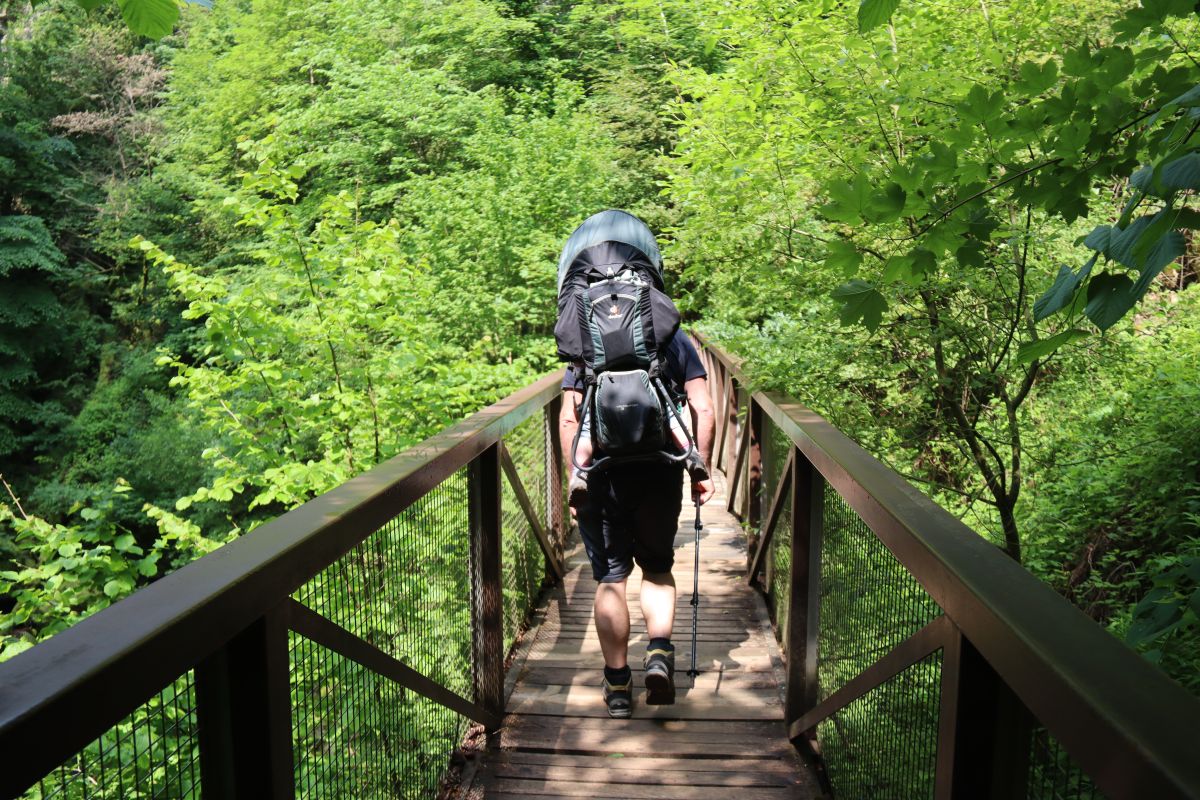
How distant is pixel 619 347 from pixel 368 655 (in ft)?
4.68

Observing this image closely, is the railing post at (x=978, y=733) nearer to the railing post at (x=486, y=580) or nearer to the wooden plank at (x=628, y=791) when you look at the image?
the wooden plank at (x=628, y=791)

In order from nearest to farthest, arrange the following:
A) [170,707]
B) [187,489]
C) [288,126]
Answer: [170,707]
[288,126]
[187,489]

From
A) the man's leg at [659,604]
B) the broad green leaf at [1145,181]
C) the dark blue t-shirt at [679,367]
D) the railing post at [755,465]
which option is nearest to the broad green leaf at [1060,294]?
the broad green leaf at [1145,181]

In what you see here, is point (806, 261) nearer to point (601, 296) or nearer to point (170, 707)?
point (601, 296)

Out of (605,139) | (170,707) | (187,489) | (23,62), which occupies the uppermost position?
(23,62)

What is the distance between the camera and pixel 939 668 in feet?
5.12

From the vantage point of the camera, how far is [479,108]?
15.5 metres

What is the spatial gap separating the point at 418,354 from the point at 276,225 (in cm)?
122

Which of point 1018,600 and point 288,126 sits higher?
point 288,126

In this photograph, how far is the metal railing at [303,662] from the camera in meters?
1.02

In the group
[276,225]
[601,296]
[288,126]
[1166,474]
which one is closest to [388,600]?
[601,296]

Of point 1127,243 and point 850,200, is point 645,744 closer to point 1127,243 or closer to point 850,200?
point 850,200

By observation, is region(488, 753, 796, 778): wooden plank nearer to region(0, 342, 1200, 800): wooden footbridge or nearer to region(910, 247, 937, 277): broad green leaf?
region(0, 342, 1200, 800): wooden footbridge

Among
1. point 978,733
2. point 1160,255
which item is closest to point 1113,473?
point 1160,255
